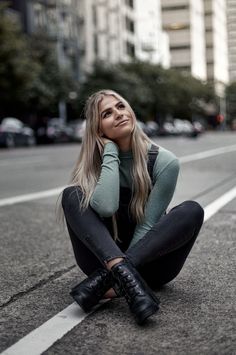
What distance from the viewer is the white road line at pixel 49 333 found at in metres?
2.79

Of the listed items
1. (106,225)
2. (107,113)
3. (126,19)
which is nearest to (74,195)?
(106,225)

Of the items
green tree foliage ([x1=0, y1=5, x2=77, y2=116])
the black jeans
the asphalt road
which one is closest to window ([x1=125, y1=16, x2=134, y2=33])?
green tree foliage ([x1=0, y1=5, x2=77, y2=116])

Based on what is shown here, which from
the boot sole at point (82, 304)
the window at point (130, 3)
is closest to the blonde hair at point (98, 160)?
the boot sole at point (82, 304)

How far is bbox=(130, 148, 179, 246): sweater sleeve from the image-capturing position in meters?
3.52

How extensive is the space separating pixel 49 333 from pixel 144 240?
75cm

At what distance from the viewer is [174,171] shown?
139 inches

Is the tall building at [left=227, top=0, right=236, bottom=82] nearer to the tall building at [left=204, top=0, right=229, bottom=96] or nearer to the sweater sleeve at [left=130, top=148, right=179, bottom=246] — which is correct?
the tall building at [left=204, top=0, right=229, bottom=96]

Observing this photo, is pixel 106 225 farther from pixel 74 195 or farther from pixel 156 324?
pixel 156 324

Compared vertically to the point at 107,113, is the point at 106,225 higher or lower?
lower

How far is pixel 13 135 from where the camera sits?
29.6m

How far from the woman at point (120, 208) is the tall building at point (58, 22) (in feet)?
133

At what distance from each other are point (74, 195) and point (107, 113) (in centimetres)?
55

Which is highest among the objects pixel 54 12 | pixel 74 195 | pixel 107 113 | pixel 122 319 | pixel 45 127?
pixel 54 12

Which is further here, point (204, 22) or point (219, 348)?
point (204, 22)
